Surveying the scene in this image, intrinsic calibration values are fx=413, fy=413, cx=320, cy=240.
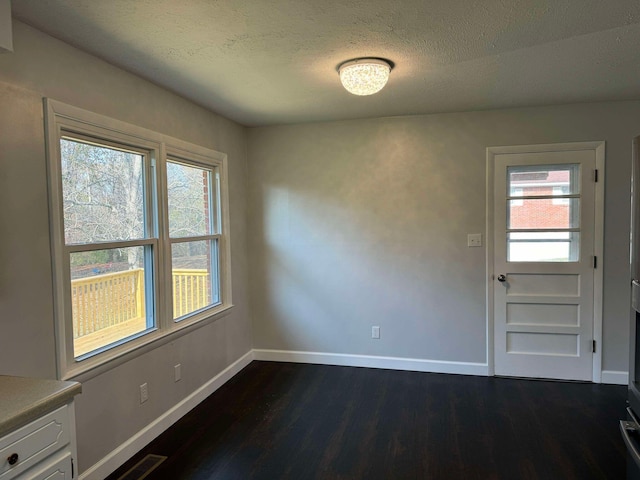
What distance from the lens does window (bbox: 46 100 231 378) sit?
213 cm

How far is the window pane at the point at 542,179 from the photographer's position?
3.52 metres

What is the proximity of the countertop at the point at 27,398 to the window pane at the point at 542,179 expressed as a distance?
3.51 metres

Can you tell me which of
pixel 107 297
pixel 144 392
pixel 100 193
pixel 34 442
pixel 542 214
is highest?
pixel 100 193

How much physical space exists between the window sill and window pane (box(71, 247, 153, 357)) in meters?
0.06

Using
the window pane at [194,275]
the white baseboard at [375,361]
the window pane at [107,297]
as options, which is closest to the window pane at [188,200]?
the window pane at [194,275]

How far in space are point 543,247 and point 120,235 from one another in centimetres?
335

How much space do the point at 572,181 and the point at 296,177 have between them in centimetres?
246

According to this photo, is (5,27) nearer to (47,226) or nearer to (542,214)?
(47,226)

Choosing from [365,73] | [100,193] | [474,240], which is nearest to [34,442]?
[100,193]

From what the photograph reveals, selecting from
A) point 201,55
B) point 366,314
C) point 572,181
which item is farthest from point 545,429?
point 201,55

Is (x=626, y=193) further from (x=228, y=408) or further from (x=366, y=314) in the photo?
(x=228, y=408)

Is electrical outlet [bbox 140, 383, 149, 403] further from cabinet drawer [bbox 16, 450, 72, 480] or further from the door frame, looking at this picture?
the door frame

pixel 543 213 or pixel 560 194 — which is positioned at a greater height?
pixel 560 194

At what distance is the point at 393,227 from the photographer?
3.90m
